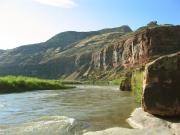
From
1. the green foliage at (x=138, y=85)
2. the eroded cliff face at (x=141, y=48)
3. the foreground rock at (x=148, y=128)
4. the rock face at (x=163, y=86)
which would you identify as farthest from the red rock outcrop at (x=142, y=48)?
the foreground rock at (x=148, y=128)

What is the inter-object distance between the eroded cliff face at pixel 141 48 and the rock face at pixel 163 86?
63187mm

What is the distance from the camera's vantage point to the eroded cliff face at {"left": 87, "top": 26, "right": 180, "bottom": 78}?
105000 mm

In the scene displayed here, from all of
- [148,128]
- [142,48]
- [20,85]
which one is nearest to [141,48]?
[142,48]

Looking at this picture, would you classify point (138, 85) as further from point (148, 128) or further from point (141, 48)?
point (141, 48)

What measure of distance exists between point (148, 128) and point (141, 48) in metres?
118

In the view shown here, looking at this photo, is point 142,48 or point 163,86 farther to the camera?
point 142,48

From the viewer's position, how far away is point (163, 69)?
67.8 feet

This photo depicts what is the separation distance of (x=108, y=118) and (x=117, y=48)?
160 metres

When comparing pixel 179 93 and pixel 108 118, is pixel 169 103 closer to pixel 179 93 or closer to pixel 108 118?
pixel 179 93

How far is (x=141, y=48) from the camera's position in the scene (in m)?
134

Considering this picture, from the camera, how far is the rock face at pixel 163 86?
20.2m

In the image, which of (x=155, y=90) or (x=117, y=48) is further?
(x=117, y=48)

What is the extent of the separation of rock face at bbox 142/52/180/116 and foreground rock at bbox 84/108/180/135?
74 centimetres

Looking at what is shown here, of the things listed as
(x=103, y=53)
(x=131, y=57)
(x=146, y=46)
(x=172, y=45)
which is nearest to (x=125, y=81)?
(x=172, y=45)
